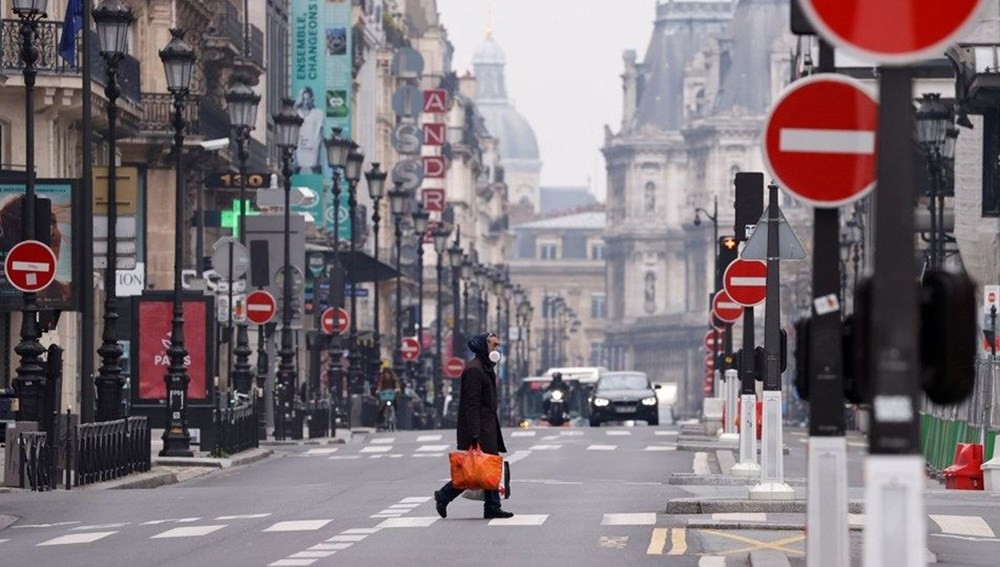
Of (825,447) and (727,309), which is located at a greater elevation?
(727,309)

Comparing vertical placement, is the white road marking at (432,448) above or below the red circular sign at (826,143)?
below

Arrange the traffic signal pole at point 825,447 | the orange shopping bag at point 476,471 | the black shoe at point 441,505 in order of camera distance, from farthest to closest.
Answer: the black shoe at point 441,505
the orange shopping bag at point 476,471
the traffic signal pole at point 825,447

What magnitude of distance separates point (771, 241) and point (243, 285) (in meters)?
32.4

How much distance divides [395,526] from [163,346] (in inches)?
764

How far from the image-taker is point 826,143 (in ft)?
40.5

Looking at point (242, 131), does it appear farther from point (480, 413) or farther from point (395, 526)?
point (395, 526)

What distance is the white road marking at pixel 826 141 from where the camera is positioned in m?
12.2

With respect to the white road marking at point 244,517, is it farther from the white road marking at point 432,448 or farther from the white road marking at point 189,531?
the white road marking at point 432,448

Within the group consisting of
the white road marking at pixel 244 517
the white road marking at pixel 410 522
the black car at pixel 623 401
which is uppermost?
the white road marking at pixel 410 522

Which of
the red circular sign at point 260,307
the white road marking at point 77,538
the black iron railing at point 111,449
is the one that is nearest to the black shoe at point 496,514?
the white road marking at point 77,538

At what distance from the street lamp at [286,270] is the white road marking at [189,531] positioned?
2715cm

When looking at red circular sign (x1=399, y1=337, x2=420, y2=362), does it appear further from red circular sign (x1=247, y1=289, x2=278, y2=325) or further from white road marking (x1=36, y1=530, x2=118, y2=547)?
white road marking (x1=36, y1=530, x2=118, y2=547)

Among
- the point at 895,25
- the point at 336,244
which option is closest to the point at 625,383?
the point at 336,244

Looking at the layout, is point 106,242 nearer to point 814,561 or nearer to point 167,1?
point 814,561
